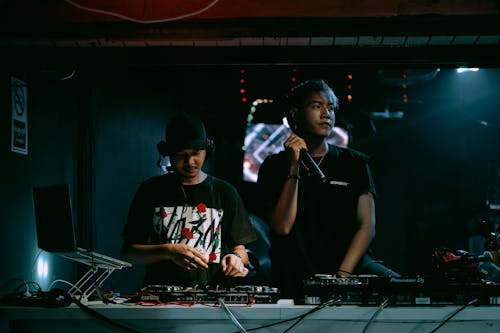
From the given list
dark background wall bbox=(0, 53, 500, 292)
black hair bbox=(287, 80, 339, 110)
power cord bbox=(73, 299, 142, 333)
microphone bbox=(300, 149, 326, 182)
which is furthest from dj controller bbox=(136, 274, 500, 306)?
dark background wall bbox=(0, 53, 500, 292)

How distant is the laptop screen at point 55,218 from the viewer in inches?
107

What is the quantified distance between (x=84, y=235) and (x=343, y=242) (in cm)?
218

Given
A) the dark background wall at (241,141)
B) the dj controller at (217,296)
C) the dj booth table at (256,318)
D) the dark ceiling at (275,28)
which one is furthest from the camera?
the dark background wall at (241,141)

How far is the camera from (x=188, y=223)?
141 inches

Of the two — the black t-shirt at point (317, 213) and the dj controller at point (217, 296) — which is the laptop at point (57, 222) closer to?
the dj controller at point (217, 296)

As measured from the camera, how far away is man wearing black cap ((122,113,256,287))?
138 inches

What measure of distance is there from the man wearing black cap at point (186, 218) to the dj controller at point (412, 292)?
2.97 feet

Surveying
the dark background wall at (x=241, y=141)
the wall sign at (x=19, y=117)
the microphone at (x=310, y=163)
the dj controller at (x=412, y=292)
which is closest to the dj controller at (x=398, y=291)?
the dj controller at (x=412, y=292)

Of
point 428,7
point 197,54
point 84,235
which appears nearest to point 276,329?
point 197,54

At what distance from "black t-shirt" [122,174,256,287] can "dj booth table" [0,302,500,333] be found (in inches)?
33.7

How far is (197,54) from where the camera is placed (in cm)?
323

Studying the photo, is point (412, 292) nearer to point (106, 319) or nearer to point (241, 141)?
point (106, 319)

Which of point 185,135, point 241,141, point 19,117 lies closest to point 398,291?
point 185,135

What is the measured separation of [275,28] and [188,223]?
3.99 feet
